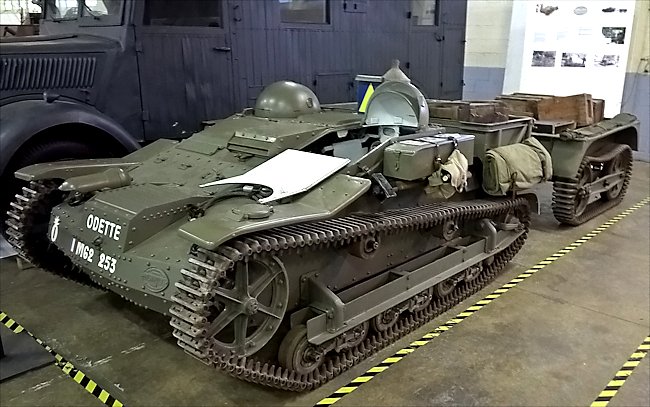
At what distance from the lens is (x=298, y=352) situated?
3.50 m

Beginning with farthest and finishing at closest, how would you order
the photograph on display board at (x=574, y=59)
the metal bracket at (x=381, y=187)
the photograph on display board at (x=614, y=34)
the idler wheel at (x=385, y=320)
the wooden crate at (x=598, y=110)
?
the photograph on display board at (x=574, y=59), the photograph on display board at (x=614, y=34), the wooden crate at (x=598, y=110), the idler wheel at (x=385, y=320), the metal bracket at (x=381, y=187)

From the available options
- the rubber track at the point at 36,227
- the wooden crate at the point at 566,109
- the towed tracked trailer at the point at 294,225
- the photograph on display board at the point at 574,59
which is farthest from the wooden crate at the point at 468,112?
the photograph on display board at the point at 574,59

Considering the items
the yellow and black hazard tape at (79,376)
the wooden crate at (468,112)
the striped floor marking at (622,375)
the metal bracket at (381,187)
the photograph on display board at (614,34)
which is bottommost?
the striped floor marking at (622,375)

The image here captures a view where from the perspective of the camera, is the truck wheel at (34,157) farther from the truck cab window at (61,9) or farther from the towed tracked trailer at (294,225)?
the truck cab window at (61,9)

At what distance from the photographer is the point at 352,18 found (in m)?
7.16

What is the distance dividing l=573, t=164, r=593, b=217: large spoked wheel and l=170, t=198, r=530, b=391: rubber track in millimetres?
2155

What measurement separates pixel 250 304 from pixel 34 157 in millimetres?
2831

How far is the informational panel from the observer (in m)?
9.40

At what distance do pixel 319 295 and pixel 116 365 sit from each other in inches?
53.9

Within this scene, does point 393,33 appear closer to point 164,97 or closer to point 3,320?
point 164,97

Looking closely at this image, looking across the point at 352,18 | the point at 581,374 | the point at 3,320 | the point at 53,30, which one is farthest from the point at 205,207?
the point at 352,18

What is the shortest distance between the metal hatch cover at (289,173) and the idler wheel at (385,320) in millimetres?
1028

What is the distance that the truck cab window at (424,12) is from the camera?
7.97 metres

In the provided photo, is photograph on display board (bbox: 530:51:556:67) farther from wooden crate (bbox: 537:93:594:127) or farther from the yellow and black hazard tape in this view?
the yellow and black hazard tape
